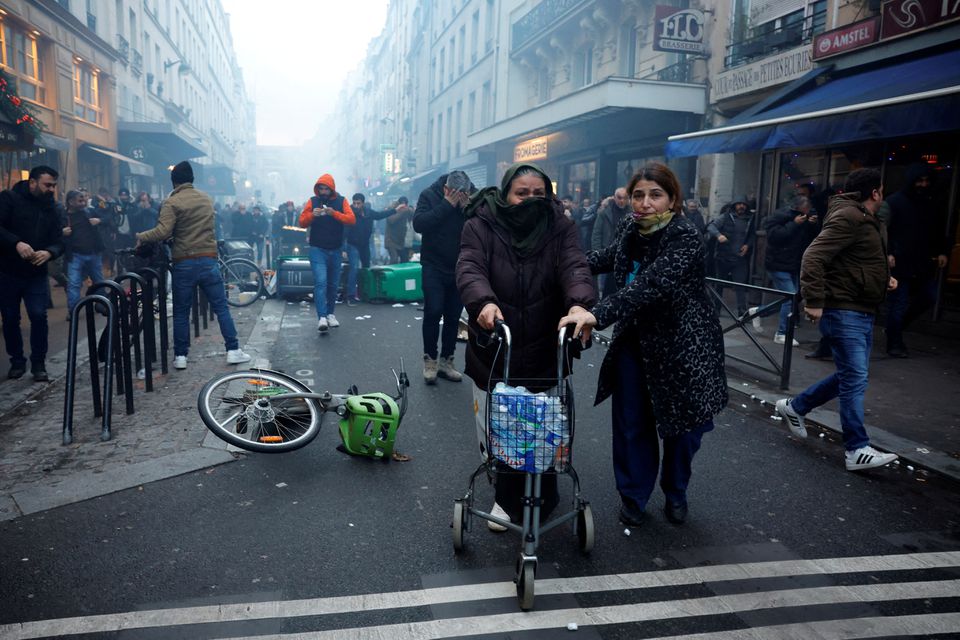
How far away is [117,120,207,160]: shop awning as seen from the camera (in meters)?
25.0

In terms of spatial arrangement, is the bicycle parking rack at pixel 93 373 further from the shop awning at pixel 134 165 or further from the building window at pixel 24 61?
the shop awning at pixel 134 165

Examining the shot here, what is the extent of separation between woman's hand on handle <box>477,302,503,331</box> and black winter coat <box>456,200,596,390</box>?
0.85ft

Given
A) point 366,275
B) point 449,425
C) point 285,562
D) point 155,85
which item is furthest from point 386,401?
point 155,85

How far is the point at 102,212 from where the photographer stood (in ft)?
43.4

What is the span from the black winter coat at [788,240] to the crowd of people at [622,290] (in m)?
1.30

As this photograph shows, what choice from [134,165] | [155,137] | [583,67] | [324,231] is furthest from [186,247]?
[155,137]

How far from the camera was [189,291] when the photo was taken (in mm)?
6883

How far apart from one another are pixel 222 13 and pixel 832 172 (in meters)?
73.9

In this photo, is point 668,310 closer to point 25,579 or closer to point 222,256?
point 25,579

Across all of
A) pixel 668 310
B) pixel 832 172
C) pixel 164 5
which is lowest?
pixel 668 310

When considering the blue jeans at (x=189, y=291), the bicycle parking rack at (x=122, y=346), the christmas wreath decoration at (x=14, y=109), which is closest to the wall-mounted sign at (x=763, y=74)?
the blue jeans at (x=189, y=291)

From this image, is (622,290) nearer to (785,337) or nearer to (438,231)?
(438,231)

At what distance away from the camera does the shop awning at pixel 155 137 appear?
82.2ft

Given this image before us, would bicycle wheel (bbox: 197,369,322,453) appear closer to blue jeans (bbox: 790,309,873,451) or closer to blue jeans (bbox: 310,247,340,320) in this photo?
blue jeans (bbox: 790,309,873,451)
